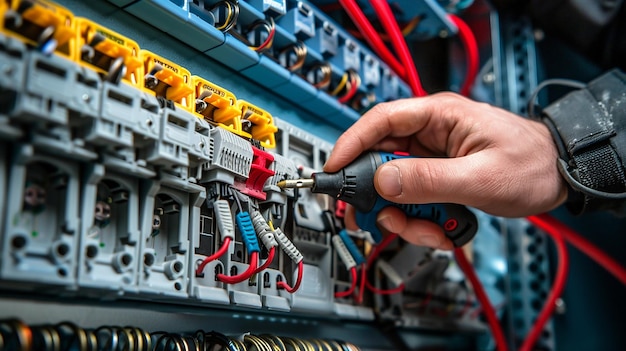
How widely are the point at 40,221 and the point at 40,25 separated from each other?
23 cm

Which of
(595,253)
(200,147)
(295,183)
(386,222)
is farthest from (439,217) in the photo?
(595,253)

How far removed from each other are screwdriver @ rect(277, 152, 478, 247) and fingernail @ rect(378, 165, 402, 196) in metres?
0.04

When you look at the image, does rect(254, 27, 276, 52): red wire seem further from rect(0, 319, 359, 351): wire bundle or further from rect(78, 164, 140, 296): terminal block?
A: rect(0, 319, 359, 351): wire bundle

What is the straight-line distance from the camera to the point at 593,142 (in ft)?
3.63

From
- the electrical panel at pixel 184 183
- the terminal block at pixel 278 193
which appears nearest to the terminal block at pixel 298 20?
the electrical panel at pixel 184 183

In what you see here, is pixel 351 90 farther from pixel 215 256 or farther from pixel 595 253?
pixel 595 253

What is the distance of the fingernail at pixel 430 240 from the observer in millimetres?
1141

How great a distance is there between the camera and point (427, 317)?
1.45 meters

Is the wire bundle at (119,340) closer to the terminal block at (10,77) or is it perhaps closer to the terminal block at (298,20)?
the terminal block at (10,77)

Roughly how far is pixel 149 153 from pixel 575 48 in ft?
4.89

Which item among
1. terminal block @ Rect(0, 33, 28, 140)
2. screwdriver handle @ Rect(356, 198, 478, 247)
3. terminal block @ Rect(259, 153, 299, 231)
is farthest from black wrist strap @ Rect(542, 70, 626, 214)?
terminal block @ Rect(0, 33, 28, 140)

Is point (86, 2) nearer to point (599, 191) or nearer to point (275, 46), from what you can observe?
point (275, 46)

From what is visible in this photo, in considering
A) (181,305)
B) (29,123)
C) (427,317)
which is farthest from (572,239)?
(29,123)

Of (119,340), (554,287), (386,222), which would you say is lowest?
(119,340)
